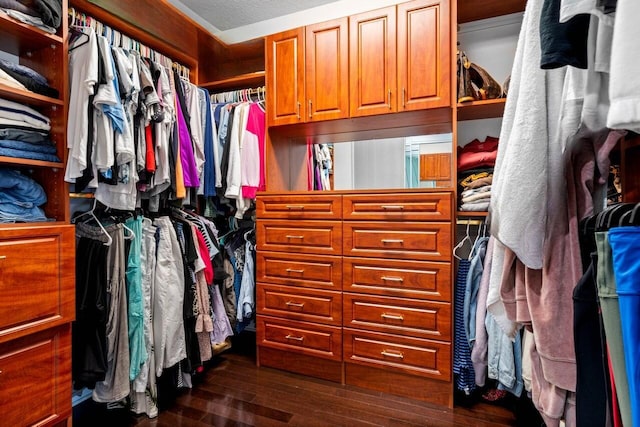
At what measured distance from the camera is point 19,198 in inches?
57.5

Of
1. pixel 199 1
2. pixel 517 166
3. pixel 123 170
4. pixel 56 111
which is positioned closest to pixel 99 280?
pixel 123 170

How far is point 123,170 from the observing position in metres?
1.63

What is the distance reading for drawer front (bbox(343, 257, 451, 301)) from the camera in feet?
5.86

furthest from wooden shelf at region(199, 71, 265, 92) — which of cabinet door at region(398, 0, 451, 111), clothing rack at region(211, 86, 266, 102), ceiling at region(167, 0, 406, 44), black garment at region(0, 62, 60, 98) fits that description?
black garment at region(0, 62, 60, 98)

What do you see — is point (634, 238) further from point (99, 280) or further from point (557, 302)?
point (99, 280)

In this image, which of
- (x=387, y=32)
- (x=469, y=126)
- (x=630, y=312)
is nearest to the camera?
(x=630, y=312)

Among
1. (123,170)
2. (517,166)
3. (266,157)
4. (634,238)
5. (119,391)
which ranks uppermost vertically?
(266,157)

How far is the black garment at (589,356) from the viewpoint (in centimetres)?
66

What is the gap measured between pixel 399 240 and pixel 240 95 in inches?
64.0

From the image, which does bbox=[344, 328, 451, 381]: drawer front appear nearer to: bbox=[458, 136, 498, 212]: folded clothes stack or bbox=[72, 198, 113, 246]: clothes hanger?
bbox=[458, 136, 498, 212]: folded clothes stack

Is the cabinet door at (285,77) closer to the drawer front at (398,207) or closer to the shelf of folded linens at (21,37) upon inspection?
the drawer front at (398,207)

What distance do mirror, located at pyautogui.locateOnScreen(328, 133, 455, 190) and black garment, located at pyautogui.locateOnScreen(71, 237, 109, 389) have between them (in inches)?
62.2

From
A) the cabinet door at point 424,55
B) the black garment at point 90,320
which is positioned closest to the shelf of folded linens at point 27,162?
the black garment at point 90,320

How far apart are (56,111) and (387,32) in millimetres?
1778
